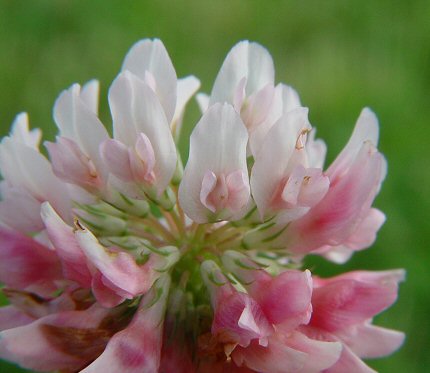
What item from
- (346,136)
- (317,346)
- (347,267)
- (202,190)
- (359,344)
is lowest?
(347,267)

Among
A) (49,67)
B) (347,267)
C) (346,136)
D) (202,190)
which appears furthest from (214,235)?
(49,67)

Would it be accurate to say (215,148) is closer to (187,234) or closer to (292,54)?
(187,234)

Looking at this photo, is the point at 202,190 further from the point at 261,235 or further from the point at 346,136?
the point at 346,136

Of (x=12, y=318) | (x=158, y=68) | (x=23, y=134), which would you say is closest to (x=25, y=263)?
(x=12, y=318)

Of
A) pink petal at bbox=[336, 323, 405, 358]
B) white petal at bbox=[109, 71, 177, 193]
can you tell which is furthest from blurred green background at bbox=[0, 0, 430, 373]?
white petal at bbox=[109, 71, 177, 193]

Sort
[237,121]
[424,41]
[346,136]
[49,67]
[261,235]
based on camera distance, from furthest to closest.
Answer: [424,41]
[49,67]
[346,136]
[261,235]
[237,121]

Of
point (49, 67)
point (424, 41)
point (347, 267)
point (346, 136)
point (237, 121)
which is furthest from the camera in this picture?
point (424, 41)

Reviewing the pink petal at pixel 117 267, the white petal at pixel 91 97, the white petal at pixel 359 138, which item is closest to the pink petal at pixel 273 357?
the pink petal at pixel 117 267
